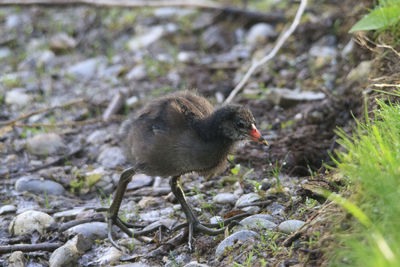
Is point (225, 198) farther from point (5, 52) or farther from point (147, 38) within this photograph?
point (5, 52)

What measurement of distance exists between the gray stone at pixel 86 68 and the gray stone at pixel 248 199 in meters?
4.26

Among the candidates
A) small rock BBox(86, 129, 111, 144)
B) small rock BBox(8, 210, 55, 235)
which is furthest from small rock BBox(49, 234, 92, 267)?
small rock BBox(86, 129, 111, 144)

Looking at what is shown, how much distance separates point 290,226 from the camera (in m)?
3.29

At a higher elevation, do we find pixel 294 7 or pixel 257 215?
pixel 294 7

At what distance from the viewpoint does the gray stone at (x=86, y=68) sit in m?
7.88

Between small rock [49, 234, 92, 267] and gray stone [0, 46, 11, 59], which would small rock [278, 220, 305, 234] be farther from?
gray stone [0, 46, 11, 59]

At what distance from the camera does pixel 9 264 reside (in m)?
3.79

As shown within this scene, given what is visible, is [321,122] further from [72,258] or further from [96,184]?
[72,258]

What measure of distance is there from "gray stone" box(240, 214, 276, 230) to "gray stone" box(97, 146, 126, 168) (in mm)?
2196

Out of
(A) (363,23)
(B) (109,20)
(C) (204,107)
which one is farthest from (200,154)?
(B) (109,20)

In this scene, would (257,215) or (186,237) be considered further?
(186,237)

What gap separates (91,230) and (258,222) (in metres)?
1.51

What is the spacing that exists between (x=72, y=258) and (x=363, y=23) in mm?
3157

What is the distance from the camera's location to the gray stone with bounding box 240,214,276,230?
353 centimetres
